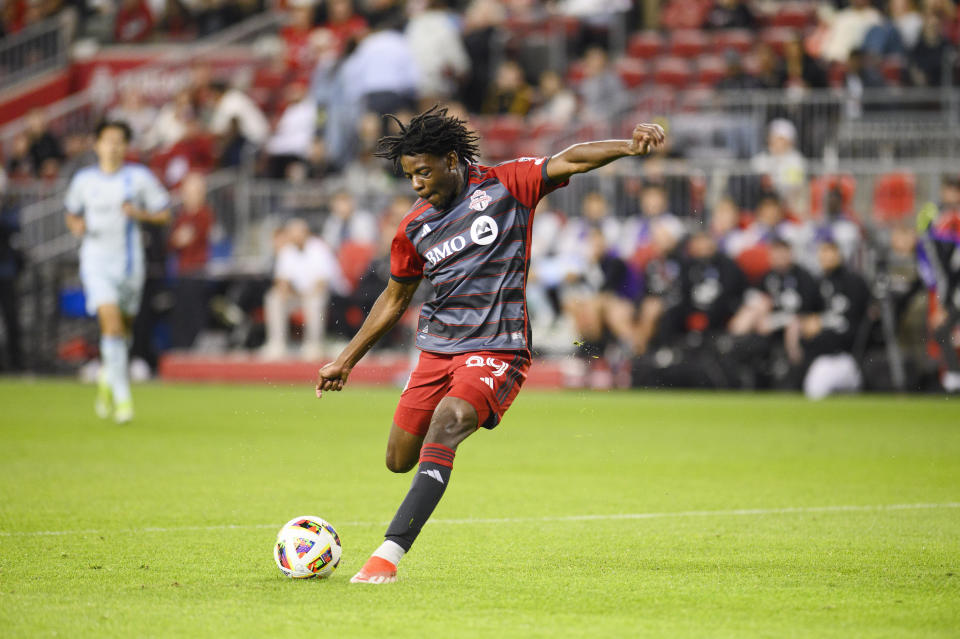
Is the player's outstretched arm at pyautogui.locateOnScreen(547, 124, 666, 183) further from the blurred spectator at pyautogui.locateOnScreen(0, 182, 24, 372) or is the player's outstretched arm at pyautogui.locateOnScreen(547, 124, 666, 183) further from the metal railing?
the metal railing

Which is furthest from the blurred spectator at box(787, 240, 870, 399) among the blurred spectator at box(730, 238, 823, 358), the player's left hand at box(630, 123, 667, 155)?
Result: the player's left hand at box(630, 123, 667, 155)

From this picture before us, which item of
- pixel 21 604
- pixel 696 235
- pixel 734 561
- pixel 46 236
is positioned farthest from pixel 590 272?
pixel 21 604

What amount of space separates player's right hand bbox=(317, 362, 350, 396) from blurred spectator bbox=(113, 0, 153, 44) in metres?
24.1

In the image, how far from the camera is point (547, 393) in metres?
19.3

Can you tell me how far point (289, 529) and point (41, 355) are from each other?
16809 millimetres

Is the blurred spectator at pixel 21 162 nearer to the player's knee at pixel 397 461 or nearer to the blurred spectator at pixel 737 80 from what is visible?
the blurred spectator at pixel 737 80

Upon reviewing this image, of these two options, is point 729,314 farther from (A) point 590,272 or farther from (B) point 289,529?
(B) point 289,529

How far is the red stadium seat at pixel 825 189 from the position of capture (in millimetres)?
19562

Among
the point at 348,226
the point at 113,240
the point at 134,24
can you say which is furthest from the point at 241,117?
the point at 113,240

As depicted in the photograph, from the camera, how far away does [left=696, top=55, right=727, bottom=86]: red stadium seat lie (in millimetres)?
22544

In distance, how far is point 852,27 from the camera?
70.3 ft

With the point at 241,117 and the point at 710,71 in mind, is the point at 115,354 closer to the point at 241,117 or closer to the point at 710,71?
the point at 241,117

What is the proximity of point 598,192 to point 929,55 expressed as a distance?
498 centimetres

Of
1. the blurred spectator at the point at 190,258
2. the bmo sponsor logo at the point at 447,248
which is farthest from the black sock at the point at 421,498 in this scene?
the blurred spectator at the point at 190,258
